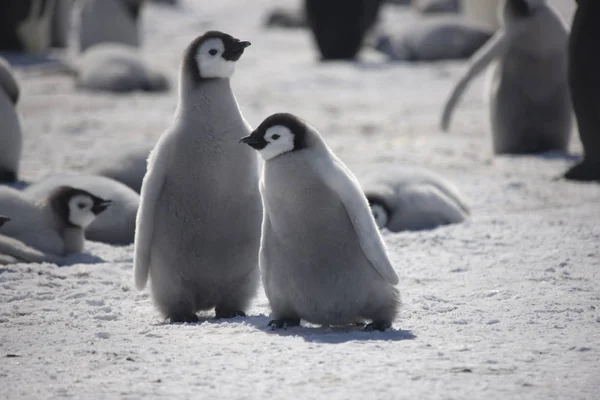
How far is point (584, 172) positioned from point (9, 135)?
3.79 m

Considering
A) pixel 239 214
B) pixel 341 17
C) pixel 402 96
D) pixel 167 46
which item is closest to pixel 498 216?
pixel 239 214

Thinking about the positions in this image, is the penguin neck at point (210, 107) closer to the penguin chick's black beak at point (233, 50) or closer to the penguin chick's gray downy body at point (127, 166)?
the penguin chick's black beak at point (233, 50)

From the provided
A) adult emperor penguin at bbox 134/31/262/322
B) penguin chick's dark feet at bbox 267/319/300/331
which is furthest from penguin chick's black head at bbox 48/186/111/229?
penguin chick's dark feet at bbox 267/319/300/331

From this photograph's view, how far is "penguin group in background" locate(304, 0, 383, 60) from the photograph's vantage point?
623 inches

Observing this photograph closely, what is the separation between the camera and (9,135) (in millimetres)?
7492

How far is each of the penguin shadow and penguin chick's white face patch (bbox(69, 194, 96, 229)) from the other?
1743mm

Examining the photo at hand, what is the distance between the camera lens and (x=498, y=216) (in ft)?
21.5

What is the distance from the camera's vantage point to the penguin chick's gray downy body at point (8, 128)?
7387 mm

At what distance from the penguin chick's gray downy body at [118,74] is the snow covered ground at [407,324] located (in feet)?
10.8

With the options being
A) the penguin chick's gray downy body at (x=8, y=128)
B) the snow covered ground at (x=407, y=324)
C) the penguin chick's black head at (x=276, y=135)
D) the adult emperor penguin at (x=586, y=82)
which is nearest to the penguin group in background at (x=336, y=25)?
the snow covered ground at (x=407, y=324)

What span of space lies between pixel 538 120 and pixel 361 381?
5.88 m

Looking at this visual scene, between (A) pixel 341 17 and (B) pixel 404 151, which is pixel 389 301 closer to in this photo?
(B) pixel 404 151

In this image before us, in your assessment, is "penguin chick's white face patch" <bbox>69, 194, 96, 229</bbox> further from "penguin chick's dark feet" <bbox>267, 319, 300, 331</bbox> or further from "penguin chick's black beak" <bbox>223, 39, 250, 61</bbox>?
"penguin chick's dark feet" <bbox>267, 319, 300, 331</bbox>

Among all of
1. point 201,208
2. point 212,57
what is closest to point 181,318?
point 201,208
